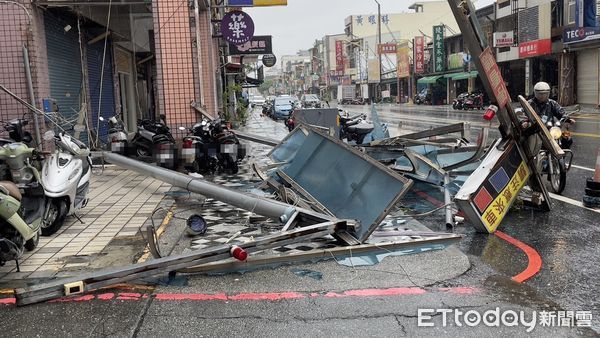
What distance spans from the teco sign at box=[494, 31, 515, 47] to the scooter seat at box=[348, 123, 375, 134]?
2554cm

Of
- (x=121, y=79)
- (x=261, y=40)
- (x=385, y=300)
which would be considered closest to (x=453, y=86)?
(x=261, y=40)

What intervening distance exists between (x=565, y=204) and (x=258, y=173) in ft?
16.4

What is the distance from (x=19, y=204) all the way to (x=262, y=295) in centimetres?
230

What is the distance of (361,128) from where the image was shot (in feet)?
46.3

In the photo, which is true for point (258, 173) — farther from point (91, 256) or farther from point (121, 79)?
point (121, 79)

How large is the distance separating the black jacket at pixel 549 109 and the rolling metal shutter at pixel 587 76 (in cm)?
2488

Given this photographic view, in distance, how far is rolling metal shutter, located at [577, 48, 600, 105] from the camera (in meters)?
30.4

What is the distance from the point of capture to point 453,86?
49.5 metres

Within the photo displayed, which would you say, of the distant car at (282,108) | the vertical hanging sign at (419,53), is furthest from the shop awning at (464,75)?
the distant car at (282,108)

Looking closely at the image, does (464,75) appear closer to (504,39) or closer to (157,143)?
(504,39)

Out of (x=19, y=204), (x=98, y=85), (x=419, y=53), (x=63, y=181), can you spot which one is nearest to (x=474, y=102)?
(x=419, y=53)

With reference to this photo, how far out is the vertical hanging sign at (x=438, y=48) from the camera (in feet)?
158

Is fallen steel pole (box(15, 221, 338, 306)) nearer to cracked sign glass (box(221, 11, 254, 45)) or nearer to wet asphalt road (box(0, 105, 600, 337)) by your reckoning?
wet asphalt road (box(0, 105, 600, 337))

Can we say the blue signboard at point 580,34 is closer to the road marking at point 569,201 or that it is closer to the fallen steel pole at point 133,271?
the road marking at point 569,201
